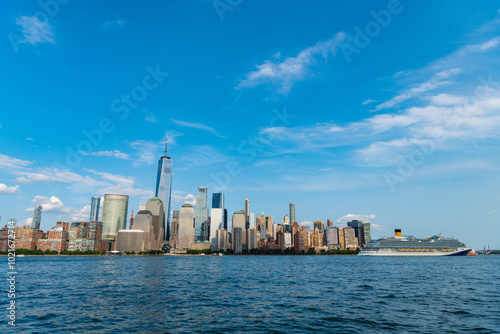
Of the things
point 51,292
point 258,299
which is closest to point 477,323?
point 258,299

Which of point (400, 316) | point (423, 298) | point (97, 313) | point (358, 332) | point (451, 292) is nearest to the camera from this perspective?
point (358, 332)

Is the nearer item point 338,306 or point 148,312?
point 148,312

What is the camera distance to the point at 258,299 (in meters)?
41.3

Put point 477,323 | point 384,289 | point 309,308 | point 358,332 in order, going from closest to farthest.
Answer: point 358,332 → point 477,323 → point 309,308 → point 384,289

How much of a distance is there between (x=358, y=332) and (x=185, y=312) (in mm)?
19799

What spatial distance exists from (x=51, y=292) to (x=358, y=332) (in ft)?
170

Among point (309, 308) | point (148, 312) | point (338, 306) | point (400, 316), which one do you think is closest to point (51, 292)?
point (148, 312)

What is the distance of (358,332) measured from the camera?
25016mm

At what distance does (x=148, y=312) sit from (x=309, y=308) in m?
20.1

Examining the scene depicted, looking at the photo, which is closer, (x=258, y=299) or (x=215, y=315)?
(x=215, y=315)

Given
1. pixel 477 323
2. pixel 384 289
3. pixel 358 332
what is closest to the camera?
pixel 358 332

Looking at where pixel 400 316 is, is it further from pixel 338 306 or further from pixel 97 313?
pixel 97 313

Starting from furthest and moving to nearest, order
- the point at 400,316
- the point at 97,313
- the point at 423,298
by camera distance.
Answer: the point at 423,298
the point at 97,313
the point at 400,316

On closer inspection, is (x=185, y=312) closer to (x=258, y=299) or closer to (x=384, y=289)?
(x=258, y=299)
